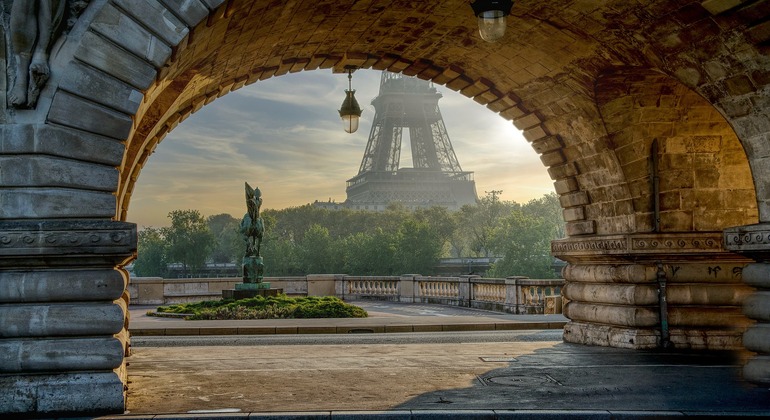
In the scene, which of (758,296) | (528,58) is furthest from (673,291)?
(528,58)

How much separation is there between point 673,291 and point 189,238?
8987 cm

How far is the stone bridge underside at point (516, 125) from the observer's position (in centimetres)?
741

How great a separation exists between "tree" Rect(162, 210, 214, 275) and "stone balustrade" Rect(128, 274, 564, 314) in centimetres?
6658

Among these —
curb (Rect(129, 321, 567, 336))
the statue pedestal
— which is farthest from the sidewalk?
the statue pedestal

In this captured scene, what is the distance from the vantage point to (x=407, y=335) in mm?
18266

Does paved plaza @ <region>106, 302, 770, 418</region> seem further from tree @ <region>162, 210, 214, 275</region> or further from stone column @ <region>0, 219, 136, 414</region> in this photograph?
tree @ <region>162, 210, 214, 275</region>

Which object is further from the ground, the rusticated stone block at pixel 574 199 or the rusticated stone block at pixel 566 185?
the rusticated stone block at pixel 566 185

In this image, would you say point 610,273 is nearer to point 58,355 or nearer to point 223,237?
point 58,355

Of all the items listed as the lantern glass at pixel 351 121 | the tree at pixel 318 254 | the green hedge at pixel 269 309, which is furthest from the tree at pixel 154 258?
the lantern glass at pixel 351 121

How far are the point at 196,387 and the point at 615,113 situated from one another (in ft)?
26.9

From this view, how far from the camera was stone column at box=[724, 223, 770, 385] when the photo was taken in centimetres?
916

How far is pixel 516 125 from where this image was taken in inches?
591

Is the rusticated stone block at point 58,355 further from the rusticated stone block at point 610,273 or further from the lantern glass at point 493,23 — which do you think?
the rusticated stone block at point 610,273

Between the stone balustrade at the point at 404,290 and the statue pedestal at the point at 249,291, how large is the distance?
5.89 m
